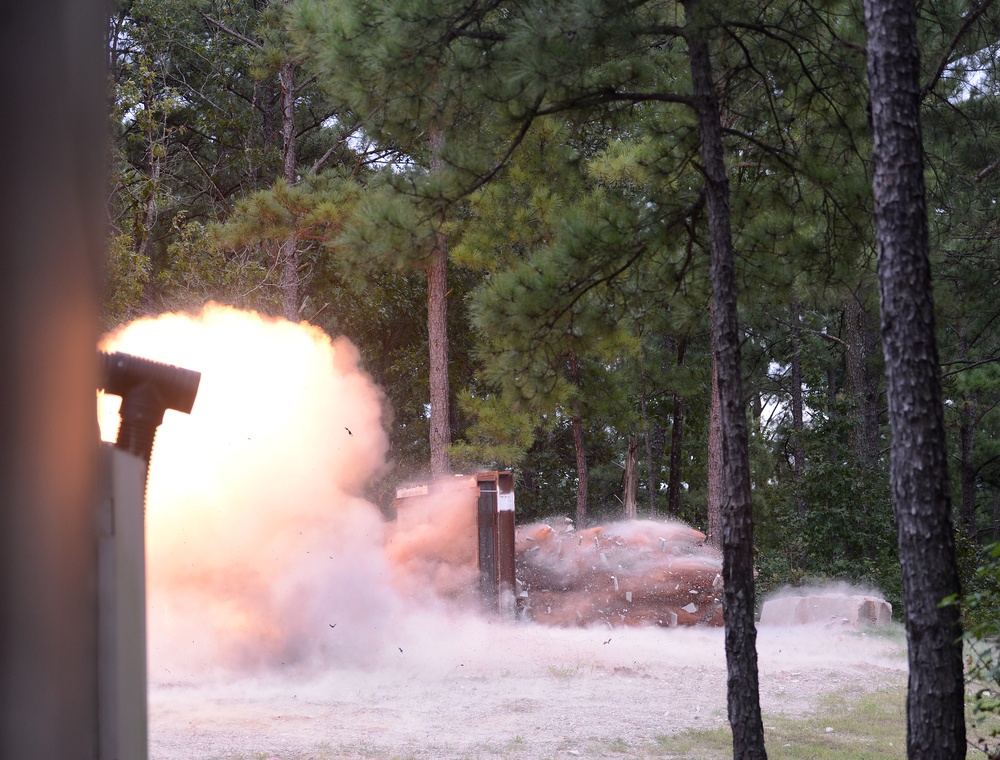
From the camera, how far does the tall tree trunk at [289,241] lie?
2241cm

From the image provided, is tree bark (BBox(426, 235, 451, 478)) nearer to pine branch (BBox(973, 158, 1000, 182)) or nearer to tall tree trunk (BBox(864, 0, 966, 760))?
pine branch (BBox(973, 158, 1000, 182))

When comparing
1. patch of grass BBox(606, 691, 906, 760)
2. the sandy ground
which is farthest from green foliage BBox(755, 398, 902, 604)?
patch of grass BBox(606, 691, 906, 760)

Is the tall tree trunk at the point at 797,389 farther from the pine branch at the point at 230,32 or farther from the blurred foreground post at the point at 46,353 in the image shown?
the blurred foreground post at the point at 46,353

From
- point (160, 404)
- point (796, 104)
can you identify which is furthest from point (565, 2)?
point (160, 404)

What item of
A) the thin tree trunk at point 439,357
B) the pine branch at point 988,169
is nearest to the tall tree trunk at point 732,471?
the pine branch at point 988,169

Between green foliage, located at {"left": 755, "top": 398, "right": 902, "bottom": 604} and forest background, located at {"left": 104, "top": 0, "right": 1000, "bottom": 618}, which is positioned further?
green foliage, located at {"left": 755, "top": 398, "right": 902, "bottom": 604}

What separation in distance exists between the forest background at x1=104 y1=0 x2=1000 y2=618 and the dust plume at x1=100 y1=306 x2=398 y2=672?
1.73 metres

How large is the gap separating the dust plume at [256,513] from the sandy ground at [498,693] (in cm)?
63

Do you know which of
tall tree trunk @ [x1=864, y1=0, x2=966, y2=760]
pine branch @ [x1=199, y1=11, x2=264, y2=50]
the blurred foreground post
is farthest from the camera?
pine branch @ [x1=199, y1=11, x2=264, y2=50]

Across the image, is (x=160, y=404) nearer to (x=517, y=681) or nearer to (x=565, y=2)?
(x=565, y=2)

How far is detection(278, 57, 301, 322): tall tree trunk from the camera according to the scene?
22406mm

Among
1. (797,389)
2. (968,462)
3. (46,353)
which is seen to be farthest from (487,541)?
(968,462)

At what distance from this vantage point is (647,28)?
802 cm

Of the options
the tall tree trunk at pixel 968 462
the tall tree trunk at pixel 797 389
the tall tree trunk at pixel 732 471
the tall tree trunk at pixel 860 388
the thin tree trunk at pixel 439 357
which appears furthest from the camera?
the tall tree trunk at pixel 968 462
